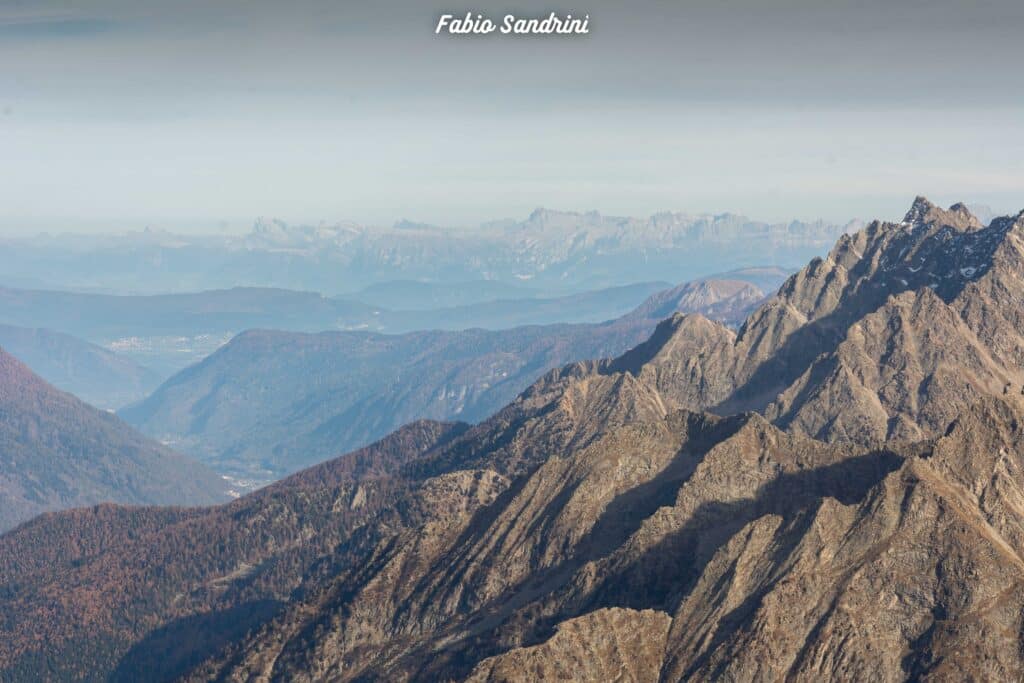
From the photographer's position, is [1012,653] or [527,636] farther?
[527,636]

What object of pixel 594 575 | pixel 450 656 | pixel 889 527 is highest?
pixel 889 527

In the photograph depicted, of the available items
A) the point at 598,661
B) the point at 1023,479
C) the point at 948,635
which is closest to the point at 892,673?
the point at 948,635

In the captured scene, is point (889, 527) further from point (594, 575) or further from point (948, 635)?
point (594, 575)

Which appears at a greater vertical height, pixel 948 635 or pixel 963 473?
pixel 963 473

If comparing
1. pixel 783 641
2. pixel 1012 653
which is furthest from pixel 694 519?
pixel 1012 653

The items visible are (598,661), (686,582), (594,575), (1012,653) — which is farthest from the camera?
(594,575)

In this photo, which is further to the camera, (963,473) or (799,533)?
(963,473)

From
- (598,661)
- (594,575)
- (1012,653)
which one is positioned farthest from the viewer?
(594,575)

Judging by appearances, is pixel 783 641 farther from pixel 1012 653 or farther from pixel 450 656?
pixel 450 656

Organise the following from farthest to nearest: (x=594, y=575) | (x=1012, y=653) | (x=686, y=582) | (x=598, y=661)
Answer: (x=594, y=575) < (x=686, y=582) < (x=598, y=661) < (x=1012, y=653)
